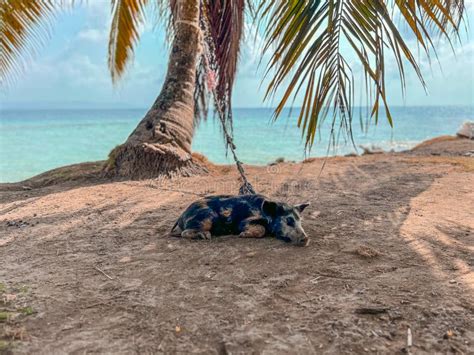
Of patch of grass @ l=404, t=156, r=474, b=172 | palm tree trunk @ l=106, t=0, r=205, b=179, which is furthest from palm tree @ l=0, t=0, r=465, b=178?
patch of grass @ l=404, t=156, r=474, b=172

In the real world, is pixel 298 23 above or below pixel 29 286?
above

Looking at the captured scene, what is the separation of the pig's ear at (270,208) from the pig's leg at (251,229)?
0.14 metres

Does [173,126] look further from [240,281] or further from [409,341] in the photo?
[409,341]

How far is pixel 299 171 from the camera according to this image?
24.9ft

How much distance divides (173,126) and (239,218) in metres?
4.03

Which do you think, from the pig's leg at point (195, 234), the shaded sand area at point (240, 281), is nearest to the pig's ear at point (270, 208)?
the shaded sand area at point (240, 281)

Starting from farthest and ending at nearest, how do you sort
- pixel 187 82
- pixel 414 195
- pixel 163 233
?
pixel 187 82 < pixel 414 195 < pixel 163 233

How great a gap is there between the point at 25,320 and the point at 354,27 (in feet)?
9.62

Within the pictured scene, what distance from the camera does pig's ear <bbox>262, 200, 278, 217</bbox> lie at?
3.75 metres

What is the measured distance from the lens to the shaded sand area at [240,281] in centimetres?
216

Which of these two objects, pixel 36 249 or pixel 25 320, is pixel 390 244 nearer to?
pixel 25 320

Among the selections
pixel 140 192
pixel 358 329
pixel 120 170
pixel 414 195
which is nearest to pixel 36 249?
pixel 140 192

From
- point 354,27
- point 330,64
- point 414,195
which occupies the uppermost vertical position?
point 354,27

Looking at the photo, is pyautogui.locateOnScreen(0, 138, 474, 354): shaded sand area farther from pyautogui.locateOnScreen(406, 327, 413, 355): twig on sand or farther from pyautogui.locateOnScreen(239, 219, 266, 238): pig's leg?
pyautogui.locateOnScreen(239, 219, 266, 238): pig's leg
